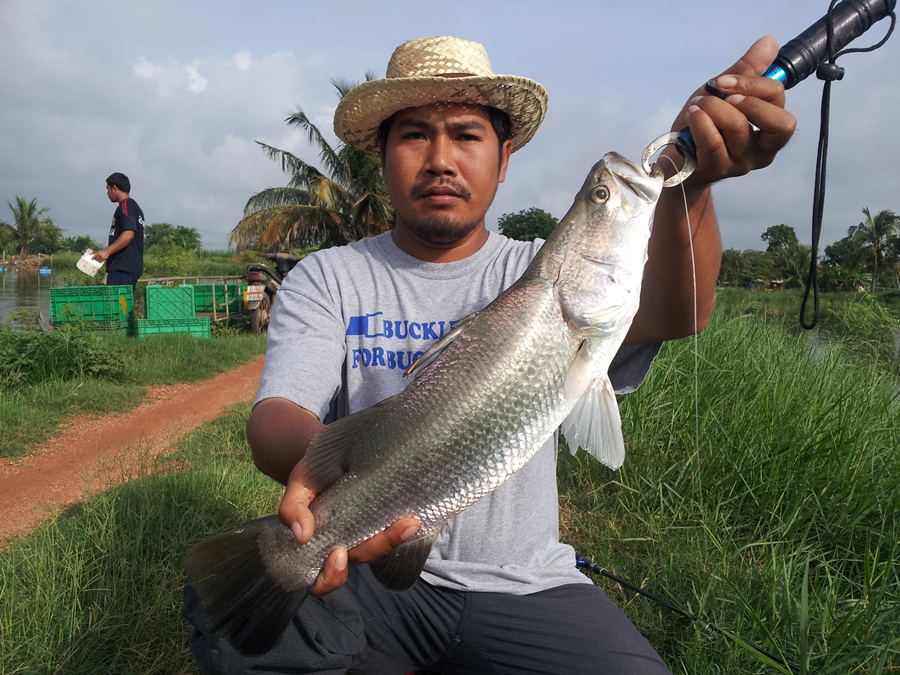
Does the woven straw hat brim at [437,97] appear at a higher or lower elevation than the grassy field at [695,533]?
higher

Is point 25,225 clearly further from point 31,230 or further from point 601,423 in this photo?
point 601,423

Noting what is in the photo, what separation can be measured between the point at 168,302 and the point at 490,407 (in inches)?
461

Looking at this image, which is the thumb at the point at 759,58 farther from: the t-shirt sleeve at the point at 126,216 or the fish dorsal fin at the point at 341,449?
the t-shirt sleeve at the point at 126,216

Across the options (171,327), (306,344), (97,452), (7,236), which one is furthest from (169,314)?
(7,236)

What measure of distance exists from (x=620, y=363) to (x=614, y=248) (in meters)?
0.81

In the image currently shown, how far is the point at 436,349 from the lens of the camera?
1.68 m

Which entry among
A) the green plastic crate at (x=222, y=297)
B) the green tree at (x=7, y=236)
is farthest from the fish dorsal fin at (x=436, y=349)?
the green tree at (x=7, y=236)

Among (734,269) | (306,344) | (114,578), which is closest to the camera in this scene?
(306,344)

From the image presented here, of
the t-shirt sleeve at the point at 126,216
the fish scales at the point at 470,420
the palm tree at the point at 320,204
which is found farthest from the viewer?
the palm tree at the point at 320,204

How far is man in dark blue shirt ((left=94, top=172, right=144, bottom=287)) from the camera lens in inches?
407

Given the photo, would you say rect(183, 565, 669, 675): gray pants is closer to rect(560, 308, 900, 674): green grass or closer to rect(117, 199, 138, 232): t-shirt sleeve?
rect(560, 308, 900, 674): green grass

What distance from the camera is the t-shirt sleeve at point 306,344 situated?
217 centimetres

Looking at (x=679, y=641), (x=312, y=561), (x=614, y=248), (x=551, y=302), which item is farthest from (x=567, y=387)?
(x=679, y=641)

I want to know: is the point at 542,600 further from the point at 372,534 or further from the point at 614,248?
the point at 614,248
